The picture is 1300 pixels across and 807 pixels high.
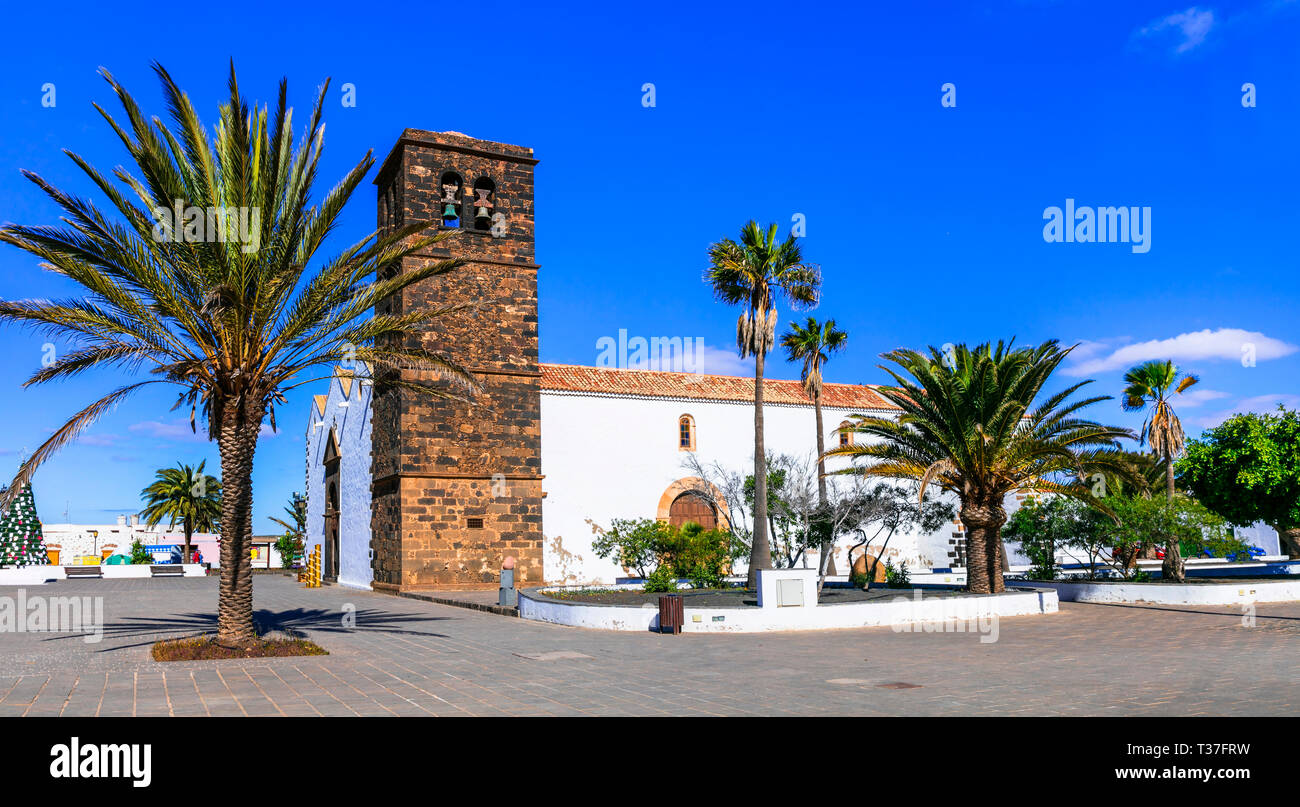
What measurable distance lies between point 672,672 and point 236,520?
21.2ft

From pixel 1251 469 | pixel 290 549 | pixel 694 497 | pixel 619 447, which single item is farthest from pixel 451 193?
pixel 290 549

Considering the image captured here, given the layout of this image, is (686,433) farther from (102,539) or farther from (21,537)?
(102,539)

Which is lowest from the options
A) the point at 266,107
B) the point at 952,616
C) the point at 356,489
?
the point at 952,616

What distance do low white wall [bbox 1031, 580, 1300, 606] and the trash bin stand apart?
10.4 meters

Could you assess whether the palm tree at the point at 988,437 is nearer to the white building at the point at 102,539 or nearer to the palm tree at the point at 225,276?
the palm tree at the point at 225,276

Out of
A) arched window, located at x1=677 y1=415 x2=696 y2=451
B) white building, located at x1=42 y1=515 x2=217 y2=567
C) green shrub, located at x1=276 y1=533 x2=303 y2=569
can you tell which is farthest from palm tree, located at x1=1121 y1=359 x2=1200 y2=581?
white building, located at x1=42 y1=515 x2=217 y2=567

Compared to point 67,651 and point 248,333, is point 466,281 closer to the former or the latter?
point 248,333

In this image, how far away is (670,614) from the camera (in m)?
14.7

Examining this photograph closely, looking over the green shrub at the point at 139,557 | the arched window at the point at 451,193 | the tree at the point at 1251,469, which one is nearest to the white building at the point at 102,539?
the green shrub at the point at 139,557

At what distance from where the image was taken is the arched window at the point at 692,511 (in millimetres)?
31391

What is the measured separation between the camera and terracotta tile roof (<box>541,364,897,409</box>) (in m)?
30.8

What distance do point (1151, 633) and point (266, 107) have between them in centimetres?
1557
